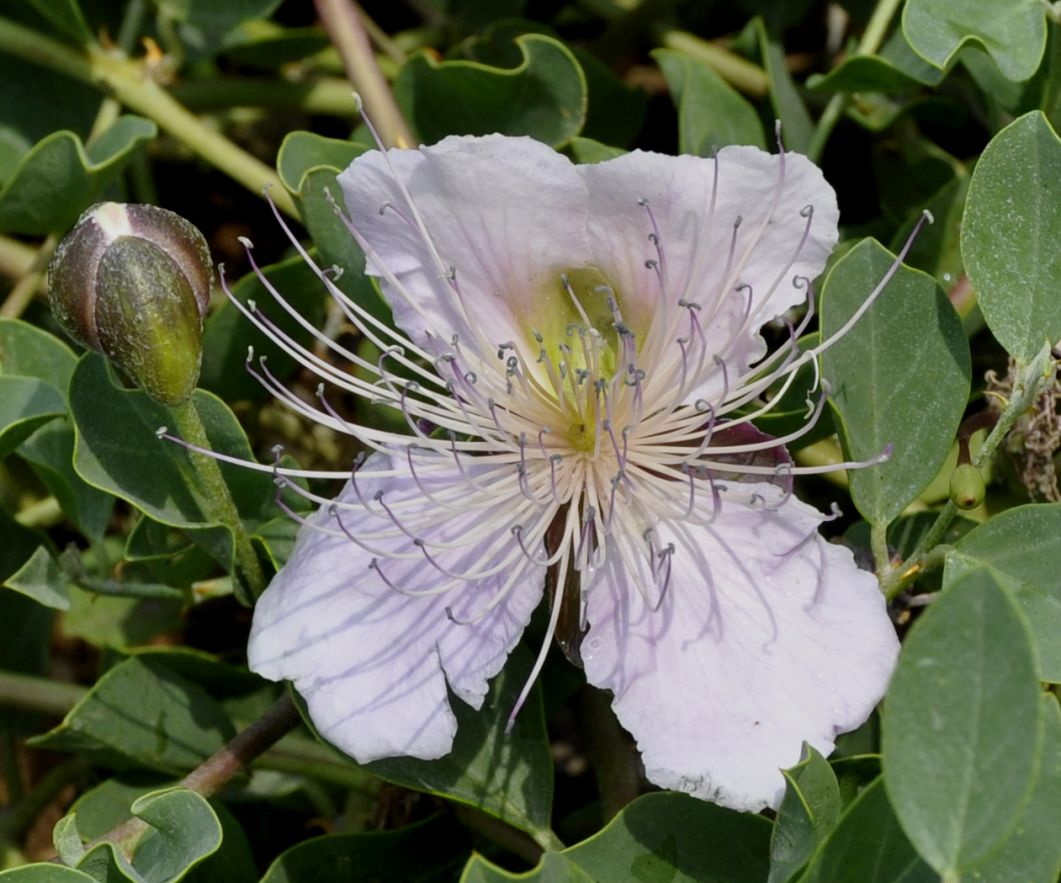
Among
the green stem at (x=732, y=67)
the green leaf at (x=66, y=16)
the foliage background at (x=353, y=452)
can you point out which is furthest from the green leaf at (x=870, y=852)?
the green leaf at (x=66, y=16)

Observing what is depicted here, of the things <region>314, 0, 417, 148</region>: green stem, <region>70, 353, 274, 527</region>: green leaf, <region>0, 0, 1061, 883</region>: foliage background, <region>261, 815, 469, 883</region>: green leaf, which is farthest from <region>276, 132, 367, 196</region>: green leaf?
<region>261, 815, 469, 883</region>: green leaf

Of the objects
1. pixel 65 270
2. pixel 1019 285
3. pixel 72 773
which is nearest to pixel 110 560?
pixel 72 773

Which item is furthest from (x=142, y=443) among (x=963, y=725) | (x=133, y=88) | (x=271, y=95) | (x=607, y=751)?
(x=963, y=725)

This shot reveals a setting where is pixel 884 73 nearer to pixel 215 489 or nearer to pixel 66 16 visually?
pixel 215 489

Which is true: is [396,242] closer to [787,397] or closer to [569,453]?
[569,453]

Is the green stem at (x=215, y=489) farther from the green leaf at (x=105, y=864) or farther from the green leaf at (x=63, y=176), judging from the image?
the green leaf at (x=63, y=176)
